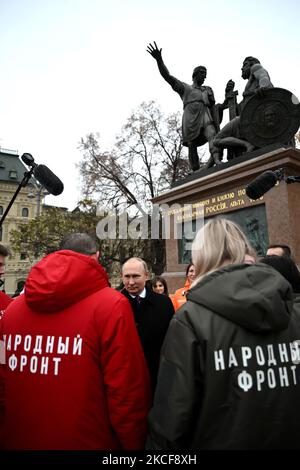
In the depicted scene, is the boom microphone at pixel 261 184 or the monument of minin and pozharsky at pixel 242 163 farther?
the monument of minin and pozharsky at pixel 242 163

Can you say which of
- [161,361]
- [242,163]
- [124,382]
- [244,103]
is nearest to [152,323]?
[124,382]

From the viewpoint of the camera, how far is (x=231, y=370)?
1349mm

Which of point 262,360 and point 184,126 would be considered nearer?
point 262,360

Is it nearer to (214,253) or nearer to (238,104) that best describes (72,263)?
(214,253)

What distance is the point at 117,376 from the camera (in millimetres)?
1617

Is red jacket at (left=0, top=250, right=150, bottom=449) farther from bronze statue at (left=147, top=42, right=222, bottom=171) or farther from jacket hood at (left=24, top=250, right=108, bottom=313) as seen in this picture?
bronze statue at (left=147, top=42, right=222, bottom=171)

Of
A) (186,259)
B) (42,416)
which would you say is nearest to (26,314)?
(42,416)

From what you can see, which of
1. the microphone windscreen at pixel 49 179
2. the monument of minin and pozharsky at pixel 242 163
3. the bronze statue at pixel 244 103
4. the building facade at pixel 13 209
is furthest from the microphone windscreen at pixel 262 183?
the building facade at pixel 13 209

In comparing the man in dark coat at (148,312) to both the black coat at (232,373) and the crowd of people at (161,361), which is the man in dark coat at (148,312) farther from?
the black coat at (232,373)

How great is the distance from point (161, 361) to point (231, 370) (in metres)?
0.28

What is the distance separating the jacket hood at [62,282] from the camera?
170cm

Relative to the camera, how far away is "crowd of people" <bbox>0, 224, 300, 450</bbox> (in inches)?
52.2

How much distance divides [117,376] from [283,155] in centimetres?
644

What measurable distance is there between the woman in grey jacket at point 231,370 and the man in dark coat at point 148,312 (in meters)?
1.06
